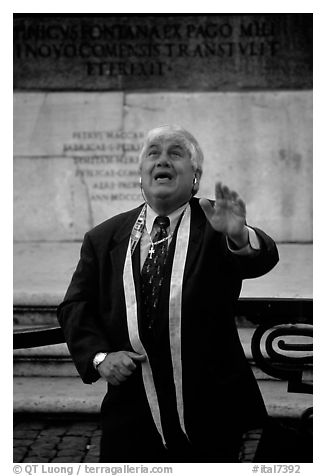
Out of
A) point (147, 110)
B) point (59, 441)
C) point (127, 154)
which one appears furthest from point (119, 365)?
point (147, 110)

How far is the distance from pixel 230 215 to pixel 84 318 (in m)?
0.62

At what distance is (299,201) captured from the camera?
22.5ft

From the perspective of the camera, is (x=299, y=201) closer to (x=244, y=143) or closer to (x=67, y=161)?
(x=244, y=143)

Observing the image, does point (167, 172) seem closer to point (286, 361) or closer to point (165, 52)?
point (286, 361)

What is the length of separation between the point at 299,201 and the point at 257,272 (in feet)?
16.0

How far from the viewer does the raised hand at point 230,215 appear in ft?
6.80

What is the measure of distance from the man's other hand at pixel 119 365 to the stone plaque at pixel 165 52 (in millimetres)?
5111

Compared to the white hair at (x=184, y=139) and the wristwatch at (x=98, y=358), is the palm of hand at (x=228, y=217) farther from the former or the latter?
the wristwatch at (x=98, y=358)

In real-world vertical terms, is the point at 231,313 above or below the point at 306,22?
below

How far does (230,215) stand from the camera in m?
2.09
